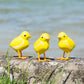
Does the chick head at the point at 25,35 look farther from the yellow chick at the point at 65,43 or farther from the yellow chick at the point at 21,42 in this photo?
the yellow chick at the point at 65,43

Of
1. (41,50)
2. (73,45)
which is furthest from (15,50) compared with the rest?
(73,45)

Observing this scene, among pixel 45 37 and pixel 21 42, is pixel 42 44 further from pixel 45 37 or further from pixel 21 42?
pixel 21 42

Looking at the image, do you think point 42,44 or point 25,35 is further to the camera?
point 25,35

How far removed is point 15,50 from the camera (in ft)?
10.2

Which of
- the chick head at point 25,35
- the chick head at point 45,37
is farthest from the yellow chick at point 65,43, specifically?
the chick head at point 25,35

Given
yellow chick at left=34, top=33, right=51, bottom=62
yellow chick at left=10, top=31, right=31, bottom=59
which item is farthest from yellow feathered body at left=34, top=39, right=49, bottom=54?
yellow chick at left=10, top=31, right=31, bottom=59

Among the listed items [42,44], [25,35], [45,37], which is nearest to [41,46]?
[42,44]

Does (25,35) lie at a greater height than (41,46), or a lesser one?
greater

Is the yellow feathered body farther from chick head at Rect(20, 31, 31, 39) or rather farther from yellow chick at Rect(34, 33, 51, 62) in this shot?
chick head at Rect(20, 31, 31, 39)

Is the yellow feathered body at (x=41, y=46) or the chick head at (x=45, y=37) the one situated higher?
the chick head at (x=45, y=37)

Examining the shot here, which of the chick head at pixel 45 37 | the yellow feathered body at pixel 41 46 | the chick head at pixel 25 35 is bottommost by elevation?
the yellow feathered body at pixel 41 46

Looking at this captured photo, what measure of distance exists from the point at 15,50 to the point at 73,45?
846 millimetres

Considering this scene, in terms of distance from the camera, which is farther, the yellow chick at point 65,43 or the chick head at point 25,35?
the chick head at point 25,35

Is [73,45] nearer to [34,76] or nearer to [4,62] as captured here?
[34,76]
